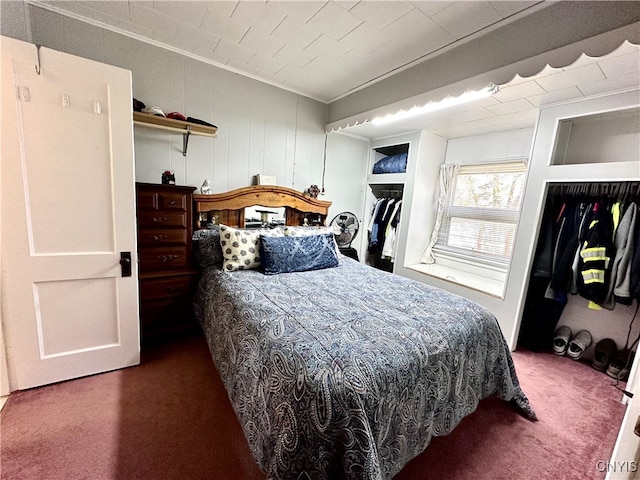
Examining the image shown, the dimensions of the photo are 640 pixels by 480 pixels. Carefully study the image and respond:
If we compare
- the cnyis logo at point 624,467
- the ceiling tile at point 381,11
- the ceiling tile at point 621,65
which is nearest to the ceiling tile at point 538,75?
the ceiling tile at point 621,65

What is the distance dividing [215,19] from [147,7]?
0.47 m

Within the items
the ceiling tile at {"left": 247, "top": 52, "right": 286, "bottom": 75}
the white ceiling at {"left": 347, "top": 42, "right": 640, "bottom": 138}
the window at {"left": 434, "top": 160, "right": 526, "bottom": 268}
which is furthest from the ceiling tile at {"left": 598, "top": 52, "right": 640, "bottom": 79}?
the ceiling tile at {"left": 247, "top": 52, "right": 286, "bottom": 75}

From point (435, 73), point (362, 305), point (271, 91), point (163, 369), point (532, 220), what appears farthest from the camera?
point (271, 91)

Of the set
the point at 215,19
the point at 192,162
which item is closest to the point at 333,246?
the point at 192,162

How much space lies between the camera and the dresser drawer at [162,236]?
221 centimetres

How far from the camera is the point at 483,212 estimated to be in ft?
10.7

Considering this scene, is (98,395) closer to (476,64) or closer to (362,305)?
(362,305)

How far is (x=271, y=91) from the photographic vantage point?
9.96ft

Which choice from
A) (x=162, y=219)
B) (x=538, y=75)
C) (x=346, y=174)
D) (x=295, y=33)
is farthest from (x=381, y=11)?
(x=162, y=219)

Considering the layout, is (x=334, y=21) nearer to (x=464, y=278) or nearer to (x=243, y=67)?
(x=243, y=67)

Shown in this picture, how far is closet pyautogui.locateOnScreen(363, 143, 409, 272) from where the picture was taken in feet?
11.9

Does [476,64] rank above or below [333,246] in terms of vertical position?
above

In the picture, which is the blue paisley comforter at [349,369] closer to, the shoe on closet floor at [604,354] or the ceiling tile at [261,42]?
the shoe on closet floor at [604,354]

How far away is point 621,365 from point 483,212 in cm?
180
